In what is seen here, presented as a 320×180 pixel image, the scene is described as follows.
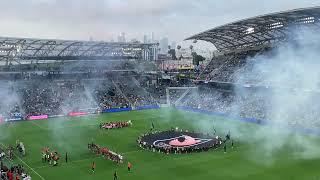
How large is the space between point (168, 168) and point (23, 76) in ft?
166

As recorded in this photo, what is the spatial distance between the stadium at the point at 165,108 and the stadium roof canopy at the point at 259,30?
187 mm

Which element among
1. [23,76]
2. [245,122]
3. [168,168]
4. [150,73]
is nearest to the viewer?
[168,168]

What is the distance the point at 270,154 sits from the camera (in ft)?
115

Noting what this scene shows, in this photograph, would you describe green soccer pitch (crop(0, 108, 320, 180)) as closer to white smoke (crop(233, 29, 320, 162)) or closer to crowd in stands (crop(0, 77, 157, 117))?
white smoke (crop(233, 29, 320, 162))

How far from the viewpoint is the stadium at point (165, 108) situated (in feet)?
107

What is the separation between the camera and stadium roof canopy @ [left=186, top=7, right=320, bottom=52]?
52697 mm

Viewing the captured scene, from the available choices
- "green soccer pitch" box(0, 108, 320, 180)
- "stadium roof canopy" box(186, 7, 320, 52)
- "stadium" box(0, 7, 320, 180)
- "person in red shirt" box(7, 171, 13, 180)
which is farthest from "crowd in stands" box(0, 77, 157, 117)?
"person in red shirt" box(7, 171, 13, 180)

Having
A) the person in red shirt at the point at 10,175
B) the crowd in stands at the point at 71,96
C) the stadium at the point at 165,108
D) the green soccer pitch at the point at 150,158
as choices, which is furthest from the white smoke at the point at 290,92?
the crowd in stands at the point at 71,96

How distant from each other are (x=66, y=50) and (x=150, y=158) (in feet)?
145

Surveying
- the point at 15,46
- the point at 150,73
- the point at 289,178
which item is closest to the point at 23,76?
the point at 15,46

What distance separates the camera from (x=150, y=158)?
34.6 meters

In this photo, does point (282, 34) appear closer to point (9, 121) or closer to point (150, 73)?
point (150, 73)

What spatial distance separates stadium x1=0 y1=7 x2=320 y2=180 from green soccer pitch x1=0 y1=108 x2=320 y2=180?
12cm

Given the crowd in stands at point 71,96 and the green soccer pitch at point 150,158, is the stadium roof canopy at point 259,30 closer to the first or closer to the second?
the green soccer pitch at point 150,158
